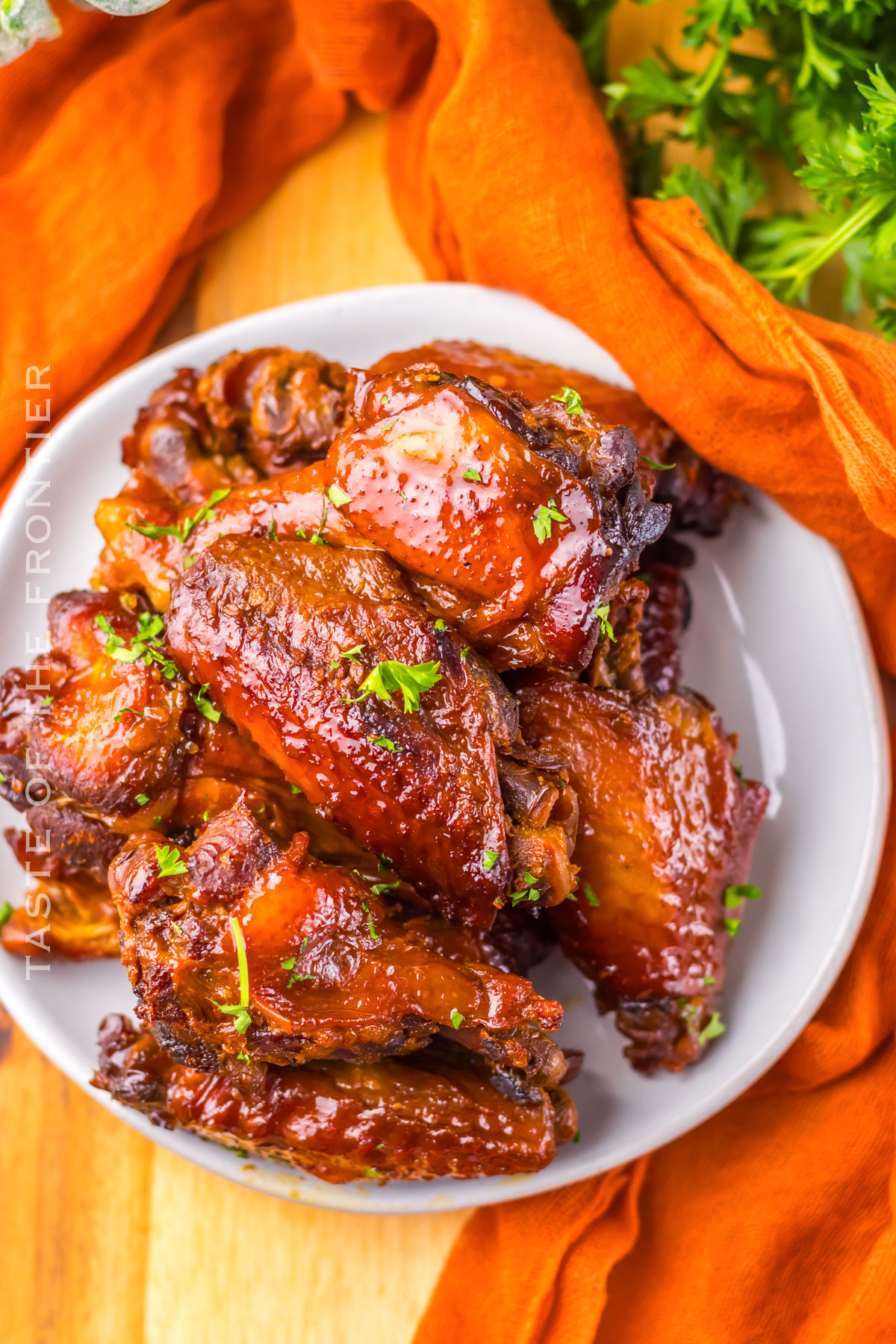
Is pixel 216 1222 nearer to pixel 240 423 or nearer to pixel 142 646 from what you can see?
pixel 142 646

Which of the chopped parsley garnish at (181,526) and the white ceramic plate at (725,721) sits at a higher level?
the chopped parsley garnish at (181,526)

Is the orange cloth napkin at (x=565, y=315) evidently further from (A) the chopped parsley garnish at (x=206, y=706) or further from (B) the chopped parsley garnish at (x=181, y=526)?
(A) the chopped parsley garnish at (x=206, y=706)

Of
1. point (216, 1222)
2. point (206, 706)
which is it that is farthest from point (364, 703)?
point (216, 1222)

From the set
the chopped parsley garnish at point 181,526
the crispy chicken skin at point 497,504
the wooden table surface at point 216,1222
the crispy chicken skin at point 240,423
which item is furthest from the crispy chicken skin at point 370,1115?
the crispy chicken skin at point 240,423

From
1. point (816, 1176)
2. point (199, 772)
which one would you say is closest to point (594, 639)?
point (199, 772)

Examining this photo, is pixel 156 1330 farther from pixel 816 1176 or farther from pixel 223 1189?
pixel 816 1176

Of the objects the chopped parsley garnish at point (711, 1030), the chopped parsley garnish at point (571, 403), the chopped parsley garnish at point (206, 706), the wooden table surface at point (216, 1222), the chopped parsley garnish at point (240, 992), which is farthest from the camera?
the wooden table surface at point (216, 1222)
